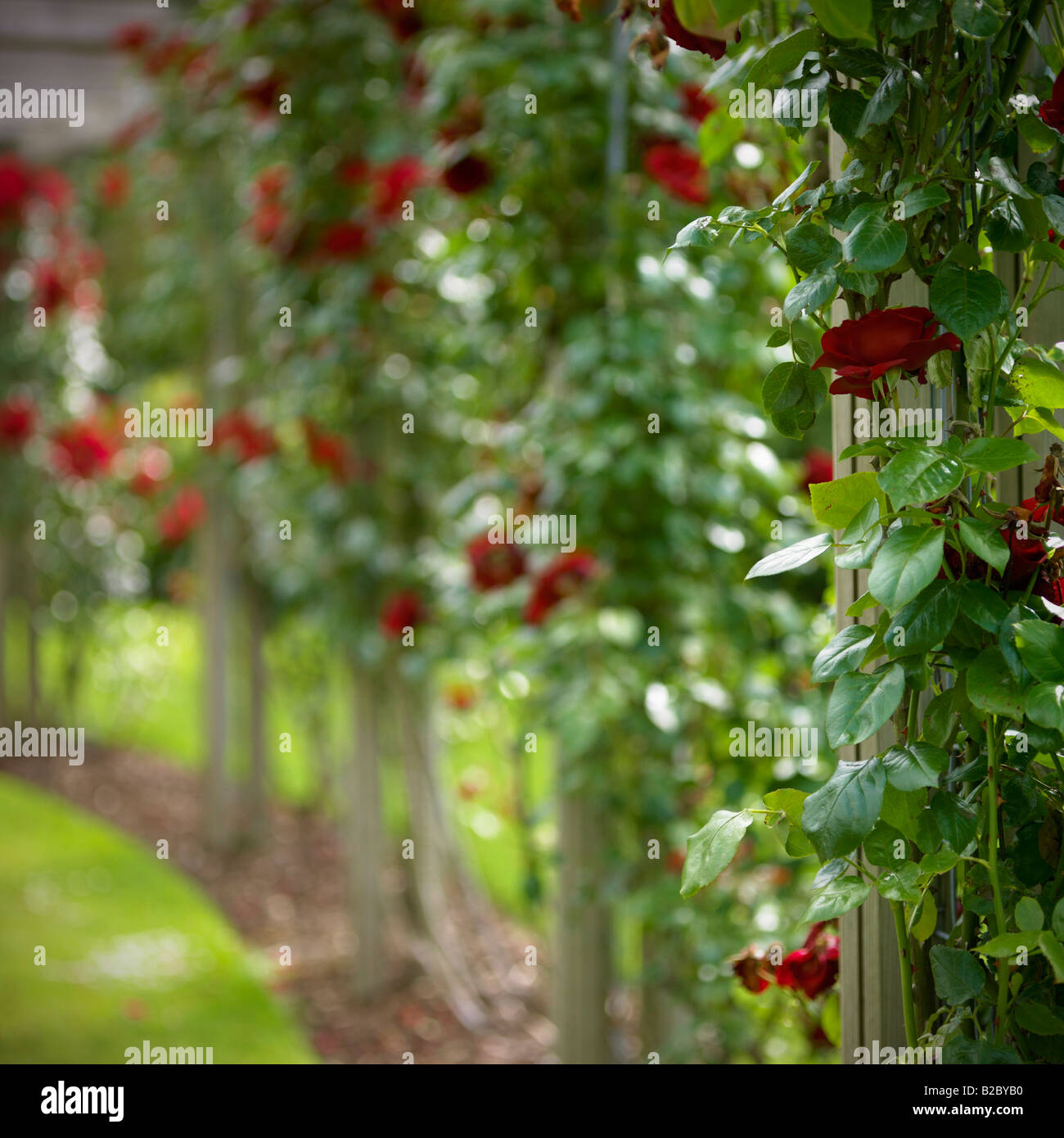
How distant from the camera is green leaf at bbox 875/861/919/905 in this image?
715 mm

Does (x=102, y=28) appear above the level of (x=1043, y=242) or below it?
above

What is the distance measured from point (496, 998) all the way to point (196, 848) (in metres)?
1.62

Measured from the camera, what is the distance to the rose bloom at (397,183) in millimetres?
2168

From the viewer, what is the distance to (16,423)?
160 inches

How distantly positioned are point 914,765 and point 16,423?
4.05 meters

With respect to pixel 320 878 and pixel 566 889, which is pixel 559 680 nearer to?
pixel 566 889

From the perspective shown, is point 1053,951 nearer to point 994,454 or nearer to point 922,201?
point 994,454

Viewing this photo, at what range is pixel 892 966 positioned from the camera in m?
0.91

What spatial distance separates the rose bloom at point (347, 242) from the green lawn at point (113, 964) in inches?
61.6

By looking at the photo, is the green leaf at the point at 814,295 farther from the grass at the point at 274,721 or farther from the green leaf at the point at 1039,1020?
the grass at the point at 274,721

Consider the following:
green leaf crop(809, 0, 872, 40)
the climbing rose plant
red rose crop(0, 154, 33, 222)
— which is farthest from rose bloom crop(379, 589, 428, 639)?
red rose crop(0, 154, 33, 222)

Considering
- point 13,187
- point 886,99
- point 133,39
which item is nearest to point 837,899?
point 886,99

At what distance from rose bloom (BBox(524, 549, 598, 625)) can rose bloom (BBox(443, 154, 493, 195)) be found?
0.60m
